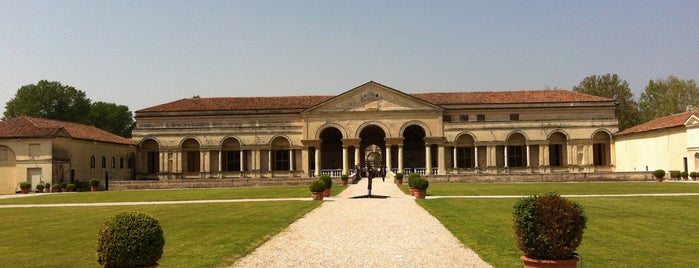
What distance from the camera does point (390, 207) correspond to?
23.5m

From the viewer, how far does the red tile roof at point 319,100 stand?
185 ft

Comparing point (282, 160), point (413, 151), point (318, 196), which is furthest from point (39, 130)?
point (413, 151)

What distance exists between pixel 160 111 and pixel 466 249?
49.3 metres

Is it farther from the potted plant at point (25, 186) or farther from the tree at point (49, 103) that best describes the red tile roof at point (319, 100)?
the tree at point (49, 103)

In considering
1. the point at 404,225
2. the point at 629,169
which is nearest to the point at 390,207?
the point at 404,225

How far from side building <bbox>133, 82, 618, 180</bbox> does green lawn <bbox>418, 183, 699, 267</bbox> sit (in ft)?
98.1

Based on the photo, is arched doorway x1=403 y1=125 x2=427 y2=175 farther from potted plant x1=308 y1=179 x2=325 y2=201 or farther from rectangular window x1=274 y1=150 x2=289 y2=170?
potted plant x1=308 y1=179 x2=325 y2=201

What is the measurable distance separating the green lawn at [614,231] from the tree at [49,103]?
7035 cm

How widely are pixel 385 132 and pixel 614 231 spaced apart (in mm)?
39391

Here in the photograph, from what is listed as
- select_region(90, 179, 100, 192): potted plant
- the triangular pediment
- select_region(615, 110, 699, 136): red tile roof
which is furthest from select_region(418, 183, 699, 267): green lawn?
select_region(90, 179, 100, 192): potted plant

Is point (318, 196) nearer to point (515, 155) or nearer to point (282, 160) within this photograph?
point (282, 160)

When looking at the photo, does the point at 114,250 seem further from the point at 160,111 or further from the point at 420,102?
the point at 160,111

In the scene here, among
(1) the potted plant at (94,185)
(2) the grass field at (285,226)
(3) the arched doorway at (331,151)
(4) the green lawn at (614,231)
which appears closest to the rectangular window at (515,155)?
(3) the arched doorway at (331,151)

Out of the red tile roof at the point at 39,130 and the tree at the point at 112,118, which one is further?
the tree at the point at 112,118
